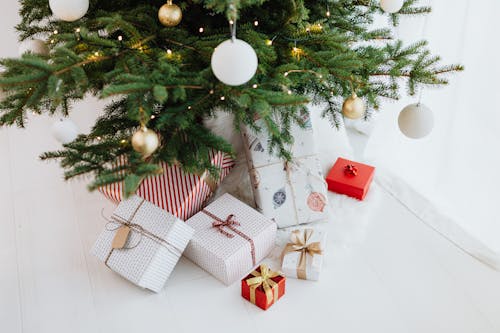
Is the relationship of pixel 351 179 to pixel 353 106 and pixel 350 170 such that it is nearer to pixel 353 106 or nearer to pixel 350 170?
pixel 350 170

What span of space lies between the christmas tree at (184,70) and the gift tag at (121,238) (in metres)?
0.24

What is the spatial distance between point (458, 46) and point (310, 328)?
1033 mm

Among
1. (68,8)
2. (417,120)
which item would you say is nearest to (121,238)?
(68,8)

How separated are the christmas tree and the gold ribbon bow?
0.31 m

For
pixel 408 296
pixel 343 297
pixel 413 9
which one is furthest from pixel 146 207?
pixel 413 9

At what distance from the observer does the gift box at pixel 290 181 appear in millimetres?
1572

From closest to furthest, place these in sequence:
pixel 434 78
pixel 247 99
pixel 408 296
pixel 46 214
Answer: pixel 247 99, pixel 434 78, pixel 408 296, pixel 46 214

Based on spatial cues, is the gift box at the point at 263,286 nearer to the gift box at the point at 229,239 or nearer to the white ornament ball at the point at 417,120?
the gift box at the point at 229,239

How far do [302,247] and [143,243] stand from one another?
46cm

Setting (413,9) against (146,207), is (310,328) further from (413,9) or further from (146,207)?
(413,9)

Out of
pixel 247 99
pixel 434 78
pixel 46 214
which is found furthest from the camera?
pixel 46 214

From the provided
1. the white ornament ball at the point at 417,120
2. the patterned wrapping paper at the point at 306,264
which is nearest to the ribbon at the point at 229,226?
the patterned wrapping paper at the point at 306,264

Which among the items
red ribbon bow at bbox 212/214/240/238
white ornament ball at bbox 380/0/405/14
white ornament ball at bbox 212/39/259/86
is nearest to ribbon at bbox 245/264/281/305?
red ribbon bow at bbox 212/214/240/238

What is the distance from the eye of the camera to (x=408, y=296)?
1428 mm
